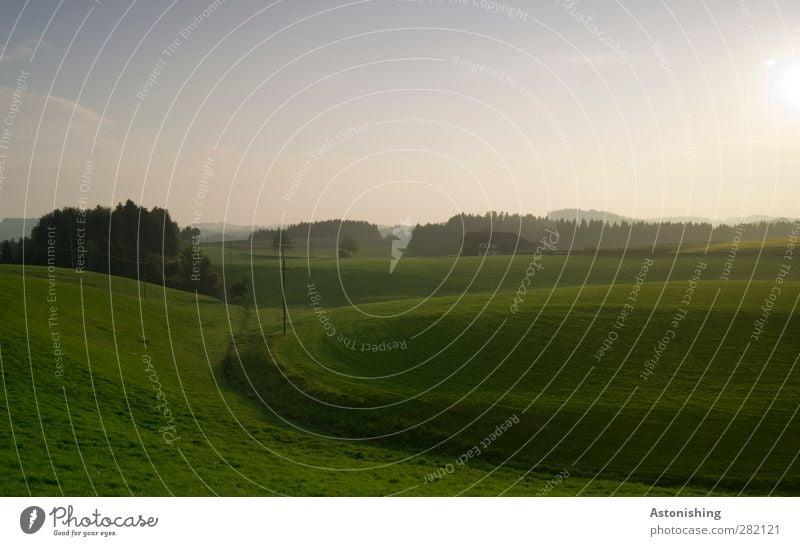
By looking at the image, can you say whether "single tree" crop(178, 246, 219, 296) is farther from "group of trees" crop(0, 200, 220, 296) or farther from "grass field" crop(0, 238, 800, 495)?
"grass field" crop(0, 238, 800, 495)

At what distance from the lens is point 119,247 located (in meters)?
55.6

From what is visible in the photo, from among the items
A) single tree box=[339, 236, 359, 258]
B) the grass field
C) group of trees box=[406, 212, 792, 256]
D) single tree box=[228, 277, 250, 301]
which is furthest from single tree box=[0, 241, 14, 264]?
group of trees box=[406, 212, 792, 256]

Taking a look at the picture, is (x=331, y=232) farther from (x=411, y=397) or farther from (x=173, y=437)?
(x=173, y=437)

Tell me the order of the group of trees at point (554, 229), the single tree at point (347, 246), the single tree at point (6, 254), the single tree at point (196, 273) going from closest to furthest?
1. the single tree at point (196, 273)
2. the single tree at point (6, 254)
3. the single tree at point (347, 246)
4. the group of trees at point (554, 229)

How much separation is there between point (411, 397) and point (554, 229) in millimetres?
A: 41440

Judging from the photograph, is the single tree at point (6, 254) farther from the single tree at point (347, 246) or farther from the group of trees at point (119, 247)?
the single tree at point (347, 246)

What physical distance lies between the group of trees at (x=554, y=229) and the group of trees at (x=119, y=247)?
25.4 m

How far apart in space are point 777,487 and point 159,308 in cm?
4147

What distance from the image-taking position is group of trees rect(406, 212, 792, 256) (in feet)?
216

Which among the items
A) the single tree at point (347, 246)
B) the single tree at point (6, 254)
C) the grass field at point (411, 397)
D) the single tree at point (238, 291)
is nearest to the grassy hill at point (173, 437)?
the grass field at point (411, 397)

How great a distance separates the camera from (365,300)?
188ft

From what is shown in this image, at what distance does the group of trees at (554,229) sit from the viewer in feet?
216
